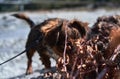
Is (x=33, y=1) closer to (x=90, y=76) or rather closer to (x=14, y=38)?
(x=14, y=38)

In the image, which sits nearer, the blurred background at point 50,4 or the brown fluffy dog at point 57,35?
the brown fluffy dog at point 57,35

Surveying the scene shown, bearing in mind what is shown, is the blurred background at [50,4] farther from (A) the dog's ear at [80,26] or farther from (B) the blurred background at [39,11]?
(A) the dog's ear at [80,26]

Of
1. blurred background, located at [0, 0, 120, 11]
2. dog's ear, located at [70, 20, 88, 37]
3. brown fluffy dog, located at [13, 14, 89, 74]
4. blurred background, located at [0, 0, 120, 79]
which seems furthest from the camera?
blurred background, located at [0, 0, 120, 11]

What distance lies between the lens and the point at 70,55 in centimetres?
278

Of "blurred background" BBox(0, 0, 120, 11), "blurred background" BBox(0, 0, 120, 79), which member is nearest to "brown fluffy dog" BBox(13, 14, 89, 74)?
"blurred background" BBox(0, 0, 120, 79)

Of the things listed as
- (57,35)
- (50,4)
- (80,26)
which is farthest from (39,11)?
(80,26)

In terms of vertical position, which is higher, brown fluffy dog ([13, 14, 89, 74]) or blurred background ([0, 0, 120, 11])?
brown fluffy dog ([13, 14, 89, 74])

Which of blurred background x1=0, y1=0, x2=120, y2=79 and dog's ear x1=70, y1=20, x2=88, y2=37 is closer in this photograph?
dog's ear x1=70, y1=20, x2=88, y2=37

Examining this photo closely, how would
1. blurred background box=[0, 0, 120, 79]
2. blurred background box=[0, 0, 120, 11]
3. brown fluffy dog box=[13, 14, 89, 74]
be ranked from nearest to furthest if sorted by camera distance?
brown fluffy dog box=[13, 14, 89, 74] → blurred background box=[0, 0, 120, 79] → blurred background box=[0, 0, 120, 11]

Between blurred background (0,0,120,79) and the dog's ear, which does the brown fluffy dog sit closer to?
the dog's ear

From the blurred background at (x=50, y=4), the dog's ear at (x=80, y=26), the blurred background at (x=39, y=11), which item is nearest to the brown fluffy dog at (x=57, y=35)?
the dog's ear at (x=80, y=26)

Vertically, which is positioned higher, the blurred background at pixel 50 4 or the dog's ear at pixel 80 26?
the dog's ear at pixel 80 26

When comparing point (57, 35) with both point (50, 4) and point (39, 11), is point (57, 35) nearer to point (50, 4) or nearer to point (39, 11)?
point (39, 11)

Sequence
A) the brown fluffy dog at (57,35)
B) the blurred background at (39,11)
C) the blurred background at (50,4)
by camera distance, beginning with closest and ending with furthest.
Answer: the brown fluffy dog at (57,35)
the blurred background at (39,11)
the blurred background at (50,4)
